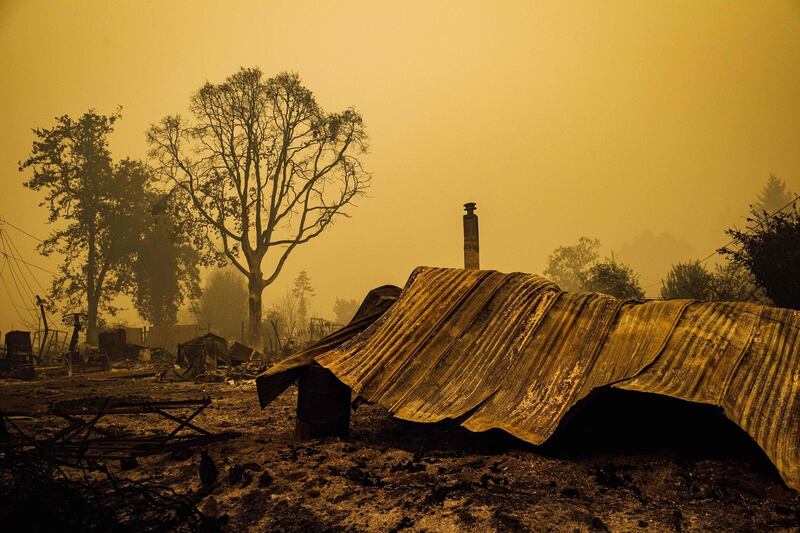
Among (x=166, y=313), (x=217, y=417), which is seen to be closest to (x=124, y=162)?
(x=166, y=313)

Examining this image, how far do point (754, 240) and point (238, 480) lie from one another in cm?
1802

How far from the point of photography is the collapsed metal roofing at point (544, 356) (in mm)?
5094

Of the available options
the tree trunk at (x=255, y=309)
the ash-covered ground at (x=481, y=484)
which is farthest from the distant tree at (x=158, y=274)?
the ash-covered ground at (x=481, y=484)

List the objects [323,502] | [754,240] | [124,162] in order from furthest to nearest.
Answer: [124,162], [754,240], [323,502]

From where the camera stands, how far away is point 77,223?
118 feet

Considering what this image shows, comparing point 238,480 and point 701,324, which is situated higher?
point 701,324

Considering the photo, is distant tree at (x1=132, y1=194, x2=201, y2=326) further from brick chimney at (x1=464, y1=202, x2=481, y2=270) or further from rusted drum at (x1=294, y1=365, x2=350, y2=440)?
rusted drum at (x1=294, y1=365, x2=350, y2=440)

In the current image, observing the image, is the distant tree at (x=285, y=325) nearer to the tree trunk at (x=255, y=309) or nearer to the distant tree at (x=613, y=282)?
the tree trunk at (x=255, y=309)

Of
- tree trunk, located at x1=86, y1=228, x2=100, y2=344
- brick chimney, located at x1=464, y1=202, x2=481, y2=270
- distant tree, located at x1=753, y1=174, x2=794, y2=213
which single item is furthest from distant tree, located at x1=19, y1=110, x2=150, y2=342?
distant tree, located at x1=753, y1=174, x2=794, y2=213

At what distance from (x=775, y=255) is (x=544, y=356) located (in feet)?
47.3

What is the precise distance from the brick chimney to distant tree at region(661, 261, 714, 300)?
12272mm

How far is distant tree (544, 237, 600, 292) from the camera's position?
66.8m

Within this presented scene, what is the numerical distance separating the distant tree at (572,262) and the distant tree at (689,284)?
1702 inches

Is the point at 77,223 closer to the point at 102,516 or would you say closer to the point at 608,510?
the point at 102,516
